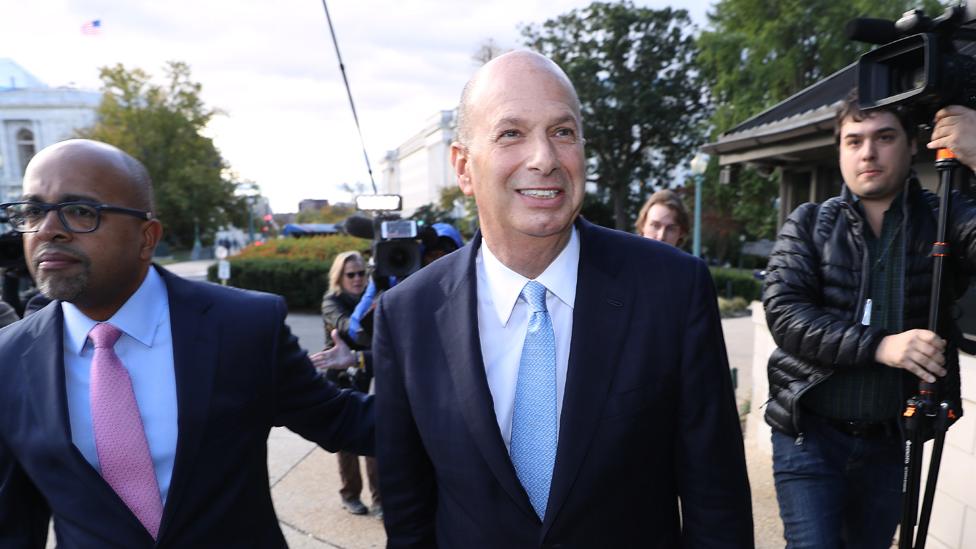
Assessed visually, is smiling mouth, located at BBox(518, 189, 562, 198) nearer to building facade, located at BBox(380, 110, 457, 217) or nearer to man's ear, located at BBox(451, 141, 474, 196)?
man's ear, located at BBox(451, 141, 474, 196)

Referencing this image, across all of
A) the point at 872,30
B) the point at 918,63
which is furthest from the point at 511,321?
the point at 918,63

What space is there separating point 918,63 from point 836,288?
30.0 inches

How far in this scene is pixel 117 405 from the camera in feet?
5.35

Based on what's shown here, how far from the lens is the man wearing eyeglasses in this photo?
5.16 ft

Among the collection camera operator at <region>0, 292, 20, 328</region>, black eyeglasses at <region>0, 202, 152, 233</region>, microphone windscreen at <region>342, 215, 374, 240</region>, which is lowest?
camera operator at <region>0, 292, 20, 328</region>

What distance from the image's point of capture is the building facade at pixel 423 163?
9156cm

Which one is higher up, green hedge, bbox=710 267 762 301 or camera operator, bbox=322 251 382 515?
camera operator, bbox=322 251 382 515

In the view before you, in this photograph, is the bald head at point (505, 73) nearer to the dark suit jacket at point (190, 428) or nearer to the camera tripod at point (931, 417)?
the dark suit jacket at point (190, 428)

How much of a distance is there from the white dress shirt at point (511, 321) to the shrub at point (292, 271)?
15905mm

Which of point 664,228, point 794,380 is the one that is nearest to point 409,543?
point 794,380

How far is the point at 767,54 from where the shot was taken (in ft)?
75.0

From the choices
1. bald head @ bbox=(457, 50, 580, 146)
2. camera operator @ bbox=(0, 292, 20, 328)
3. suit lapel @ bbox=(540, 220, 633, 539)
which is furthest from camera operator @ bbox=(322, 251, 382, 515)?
Result: bald head @ bbox=(457, 50, 580, 146)

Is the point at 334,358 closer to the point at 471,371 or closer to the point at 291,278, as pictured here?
the point at 471,371

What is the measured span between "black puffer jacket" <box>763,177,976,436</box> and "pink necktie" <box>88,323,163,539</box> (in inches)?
80.5
